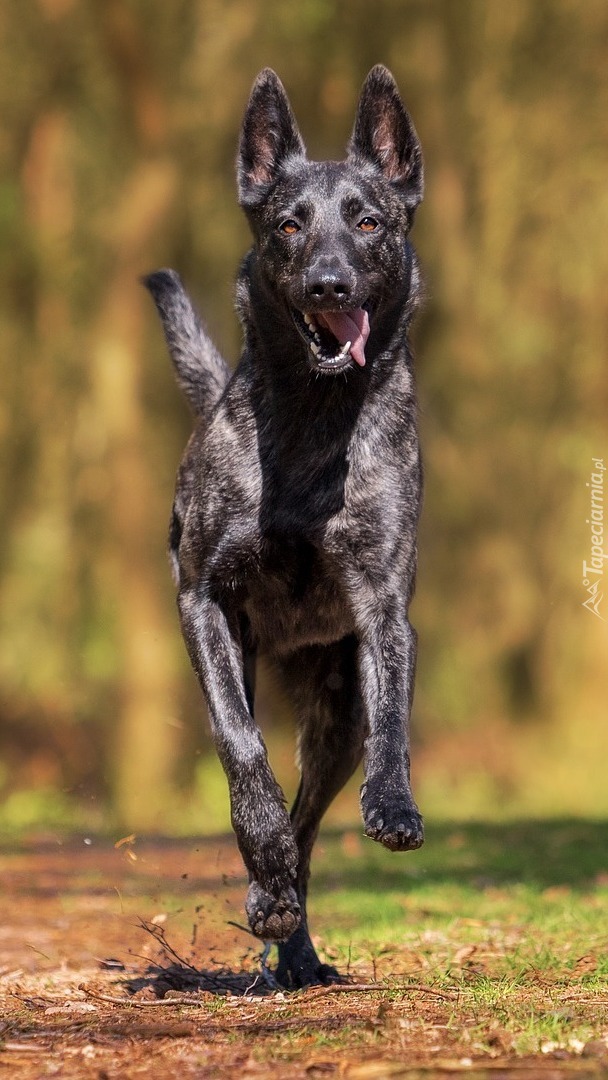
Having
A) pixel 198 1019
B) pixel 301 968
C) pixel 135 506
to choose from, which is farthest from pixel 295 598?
pixel 135 506

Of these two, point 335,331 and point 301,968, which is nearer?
point 335,331

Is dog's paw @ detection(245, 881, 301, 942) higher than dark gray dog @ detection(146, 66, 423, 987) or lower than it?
lower

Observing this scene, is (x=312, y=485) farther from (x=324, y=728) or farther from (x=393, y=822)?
(x=393, y=822)

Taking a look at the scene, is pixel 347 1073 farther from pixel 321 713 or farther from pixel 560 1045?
pixel 321 713

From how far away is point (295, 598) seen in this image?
559 cm

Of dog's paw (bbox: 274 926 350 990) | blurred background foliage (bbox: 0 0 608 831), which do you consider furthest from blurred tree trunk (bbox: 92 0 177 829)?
dog's paw (bbox: 274 926 350 990)

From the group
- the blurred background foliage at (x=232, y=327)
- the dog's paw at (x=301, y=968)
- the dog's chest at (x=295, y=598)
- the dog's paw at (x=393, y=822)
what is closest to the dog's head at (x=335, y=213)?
the dog's chest at (x=295, y=598)

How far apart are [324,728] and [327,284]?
1.73 meters

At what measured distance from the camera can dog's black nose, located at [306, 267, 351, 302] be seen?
5.15 metres

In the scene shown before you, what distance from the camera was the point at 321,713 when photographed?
19.5ft

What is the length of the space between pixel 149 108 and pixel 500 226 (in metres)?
3.56

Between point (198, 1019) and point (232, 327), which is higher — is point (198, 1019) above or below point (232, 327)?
below

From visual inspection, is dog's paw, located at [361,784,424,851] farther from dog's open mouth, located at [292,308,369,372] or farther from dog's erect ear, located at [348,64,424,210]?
dog's erect ear, located at [348,64,424,210]

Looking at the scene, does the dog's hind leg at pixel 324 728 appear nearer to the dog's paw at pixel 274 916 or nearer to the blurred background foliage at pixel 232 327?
the dog's paw at pixel 274 916
